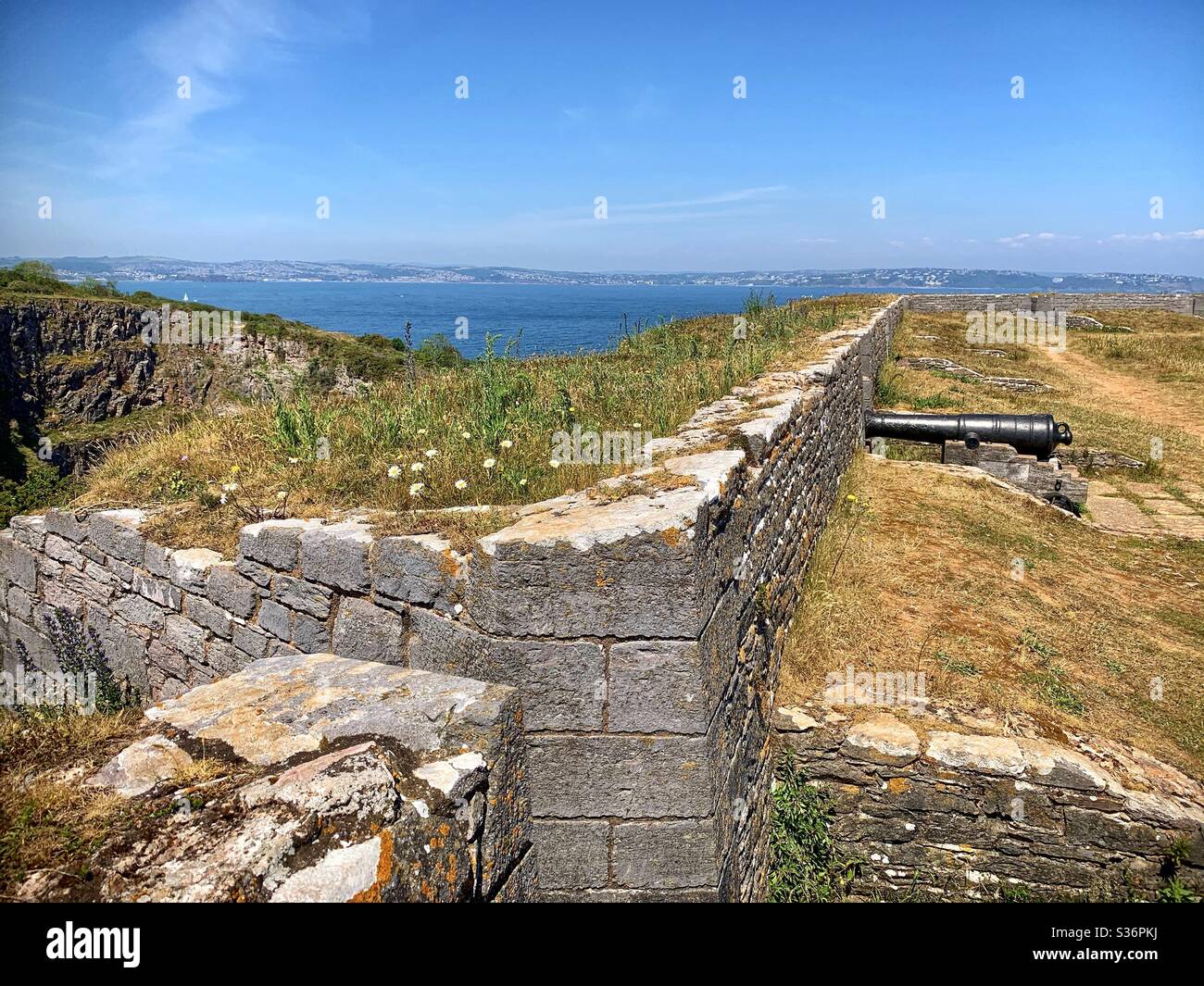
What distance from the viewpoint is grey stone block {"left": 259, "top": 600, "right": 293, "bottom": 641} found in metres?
3.75

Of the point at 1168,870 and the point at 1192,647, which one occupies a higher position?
the point at 1192,647

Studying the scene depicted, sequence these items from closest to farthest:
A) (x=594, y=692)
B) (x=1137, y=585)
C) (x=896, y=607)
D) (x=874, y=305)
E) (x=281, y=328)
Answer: (x=594, y=692), (x=896, y=607), (x=1137, y=585), (x=874, y=305), (x=281, y=328)

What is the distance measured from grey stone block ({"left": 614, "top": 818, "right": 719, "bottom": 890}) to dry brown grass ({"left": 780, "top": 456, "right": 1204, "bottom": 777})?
80.4 inches

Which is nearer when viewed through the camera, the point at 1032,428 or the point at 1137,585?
the point at 1137,585

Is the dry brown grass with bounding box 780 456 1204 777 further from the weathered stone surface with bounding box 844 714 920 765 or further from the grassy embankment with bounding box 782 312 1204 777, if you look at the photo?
the weathered stone surface with bounding box 844 714 920 765

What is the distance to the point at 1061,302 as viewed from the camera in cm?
2864

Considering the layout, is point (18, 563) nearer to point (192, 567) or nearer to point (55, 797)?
point (192, 567)

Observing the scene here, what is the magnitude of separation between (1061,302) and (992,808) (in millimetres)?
30834

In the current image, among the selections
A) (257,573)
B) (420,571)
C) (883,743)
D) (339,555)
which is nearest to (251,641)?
(257,573)

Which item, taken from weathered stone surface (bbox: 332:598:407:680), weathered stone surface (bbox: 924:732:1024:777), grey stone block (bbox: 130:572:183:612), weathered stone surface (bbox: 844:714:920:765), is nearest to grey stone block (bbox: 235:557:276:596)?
weathered stone surface (bbox: 332:598:407:680)

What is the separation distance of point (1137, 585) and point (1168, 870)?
4.24 meters

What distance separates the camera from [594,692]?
9.75 ft
